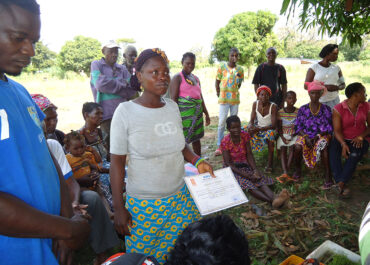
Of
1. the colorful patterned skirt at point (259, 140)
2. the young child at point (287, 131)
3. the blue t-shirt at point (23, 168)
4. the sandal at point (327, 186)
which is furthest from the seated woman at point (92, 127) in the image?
the sandal at point (327, 186)

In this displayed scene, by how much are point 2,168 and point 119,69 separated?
147 inches

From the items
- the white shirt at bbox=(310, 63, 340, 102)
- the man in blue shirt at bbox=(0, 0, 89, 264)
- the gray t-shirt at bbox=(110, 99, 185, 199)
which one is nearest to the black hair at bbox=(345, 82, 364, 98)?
the white shirt at bbox=(310, 63, 340, 102)

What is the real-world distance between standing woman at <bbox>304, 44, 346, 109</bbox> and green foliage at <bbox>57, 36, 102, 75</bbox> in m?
32.5

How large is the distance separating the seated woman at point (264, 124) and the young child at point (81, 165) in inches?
122

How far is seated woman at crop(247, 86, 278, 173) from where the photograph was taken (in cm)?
465

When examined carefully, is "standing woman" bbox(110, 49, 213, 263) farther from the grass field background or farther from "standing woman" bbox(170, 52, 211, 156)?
"standing woman" bbox(170, 52, 211, 156)

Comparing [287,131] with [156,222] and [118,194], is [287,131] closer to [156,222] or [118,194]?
[156,222]

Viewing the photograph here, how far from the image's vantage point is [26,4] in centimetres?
97

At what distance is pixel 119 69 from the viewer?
4.33 metres

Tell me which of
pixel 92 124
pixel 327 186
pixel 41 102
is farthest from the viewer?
pixel 327 186

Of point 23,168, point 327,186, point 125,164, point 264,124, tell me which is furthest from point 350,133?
point 23,168

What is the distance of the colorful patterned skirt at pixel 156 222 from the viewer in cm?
177

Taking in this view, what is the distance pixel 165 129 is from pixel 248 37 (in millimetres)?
22055

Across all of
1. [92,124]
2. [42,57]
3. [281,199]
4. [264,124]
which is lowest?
[281,199]
